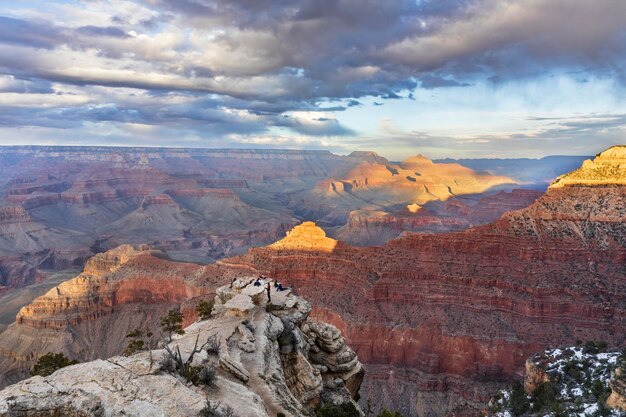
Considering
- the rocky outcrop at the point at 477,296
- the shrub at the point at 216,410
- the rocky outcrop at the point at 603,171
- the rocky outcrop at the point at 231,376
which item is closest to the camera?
the rocky outcrop at the point at 231,376

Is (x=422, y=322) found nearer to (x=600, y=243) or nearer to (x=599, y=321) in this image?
(x=599, y=321)

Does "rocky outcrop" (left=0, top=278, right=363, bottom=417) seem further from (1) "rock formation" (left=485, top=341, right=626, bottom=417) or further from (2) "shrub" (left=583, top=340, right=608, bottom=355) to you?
(2) "shrub" (left=583, top=340, right=608, bottom=355)

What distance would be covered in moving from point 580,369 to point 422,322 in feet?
75.2

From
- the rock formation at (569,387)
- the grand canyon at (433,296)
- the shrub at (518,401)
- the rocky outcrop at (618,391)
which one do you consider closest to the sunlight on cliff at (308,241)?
the grand canyon at (433,296)

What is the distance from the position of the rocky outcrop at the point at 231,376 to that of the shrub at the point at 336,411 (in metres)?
0.75

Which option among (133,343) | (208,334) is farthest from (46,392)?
(133,343)

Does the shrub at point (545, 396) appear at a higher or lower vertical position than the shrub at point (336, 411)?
lower

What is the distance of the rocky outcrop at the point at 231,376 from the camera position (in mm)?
16469

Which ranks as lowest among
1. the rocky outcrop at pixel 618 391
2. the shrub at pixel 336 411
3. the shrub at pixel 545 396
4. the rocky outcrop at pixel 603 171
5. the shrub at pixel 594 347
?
the shrub at pixel 545 396

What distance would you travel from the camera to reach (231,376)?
74.6ft

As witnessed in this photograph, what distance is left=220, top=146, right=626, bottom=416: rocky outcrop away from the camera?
64.2 meters

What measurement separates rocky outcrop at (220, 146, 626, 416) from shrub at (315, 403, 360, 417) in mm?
38180

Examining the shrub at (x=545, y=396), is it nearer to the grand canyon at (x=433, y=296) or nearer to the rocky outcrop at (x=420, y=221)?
the grand canyon at (x=433, y=296)

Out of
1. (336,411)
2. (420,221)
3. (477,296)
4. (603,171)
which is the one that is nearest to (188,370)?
(336,411)
